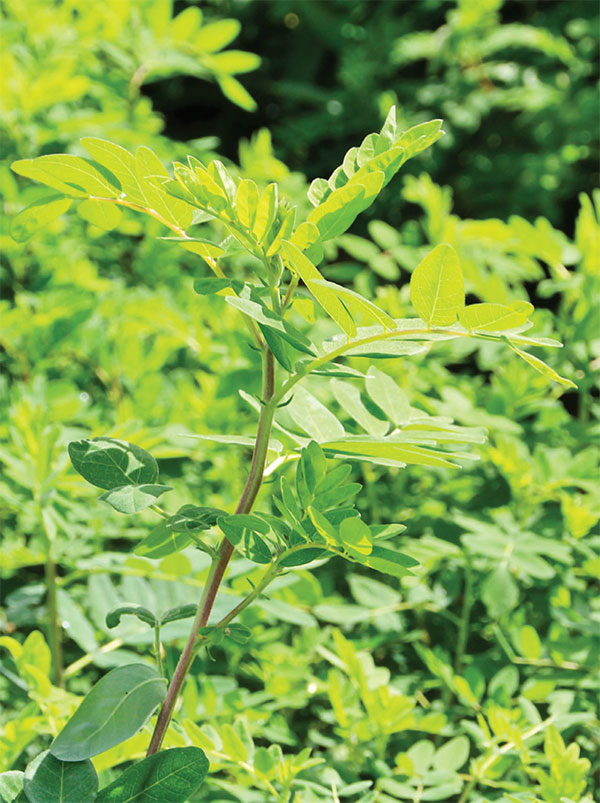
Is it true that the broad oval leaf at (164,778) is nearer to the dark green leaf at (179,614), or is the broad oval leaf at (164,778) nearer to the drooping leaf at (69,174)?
the dark green leaf at (179,614)

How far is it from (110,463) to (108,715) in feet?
0.63

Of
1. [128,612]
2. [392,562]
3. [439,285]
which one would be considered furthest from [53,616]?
[439,285]

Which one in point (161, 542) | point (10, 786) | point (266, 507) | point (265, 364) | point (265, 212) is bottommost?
point (266, 507)

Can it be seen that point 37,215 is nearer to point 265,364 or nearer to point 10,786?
point 265,364

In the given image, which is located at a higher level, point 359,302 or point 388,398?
point 359,302

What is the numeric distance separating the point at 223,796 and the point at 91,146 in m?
0.72

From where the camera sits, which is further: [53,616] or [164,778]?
[53,616]

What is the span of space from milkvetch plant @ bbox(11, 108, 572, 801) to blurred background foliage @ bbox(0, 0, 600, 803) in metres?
0.08

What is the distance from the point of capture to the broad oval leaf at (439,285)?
66cm

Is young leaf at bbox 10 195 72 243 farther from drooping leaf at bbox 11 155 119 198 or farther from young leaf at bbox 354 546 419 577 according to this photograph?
young leaf at bbox 354 546 419 577

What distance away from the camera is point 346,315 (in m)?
0.66

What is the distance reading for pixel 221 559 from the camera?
69cm

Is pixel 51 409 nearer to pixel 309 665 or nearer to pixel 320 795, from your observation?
pixel 309 665

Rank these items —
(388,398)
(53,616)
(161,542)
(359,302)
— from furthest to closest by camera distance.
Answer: (53,616), (388,398), (161,542), (359,302)
